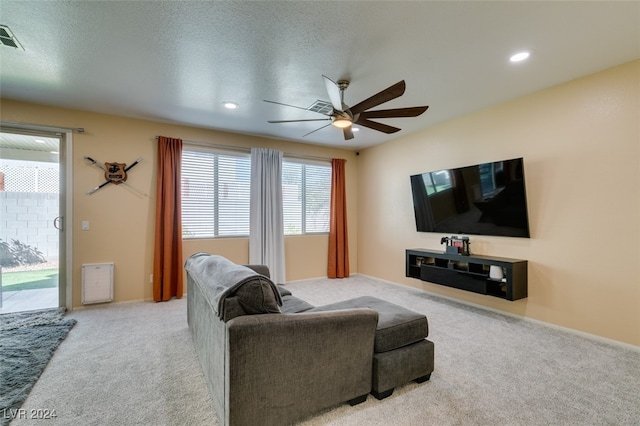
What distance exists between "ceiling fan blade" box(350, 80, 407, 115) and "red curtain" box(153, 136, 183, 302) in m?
3.06

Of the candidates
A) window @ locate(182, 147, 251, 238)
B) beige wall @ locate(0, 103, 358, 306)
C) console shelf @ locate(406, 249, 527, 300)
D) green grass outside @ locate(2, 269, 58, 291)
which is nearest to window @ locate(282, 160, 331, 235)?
window @ locate(182, 147, 251, 238)

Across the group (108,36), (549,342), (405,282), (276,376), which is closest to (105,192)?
(108,36)

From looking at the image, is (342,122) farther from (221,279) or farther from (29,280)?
(29,280)

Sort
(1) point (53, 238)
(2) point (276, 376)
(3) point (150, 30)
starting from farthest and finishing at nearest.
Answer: (1) point (53, 238)
(3) point (150, 30)
(2) point (276, 376)

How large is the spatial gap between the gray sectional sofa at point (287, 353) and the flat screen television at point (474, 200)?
2333 millimetres

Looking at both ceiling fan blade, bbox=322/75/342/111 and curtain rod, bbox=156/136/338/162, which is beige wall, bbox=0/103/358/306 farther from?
ceiling fan blade, bbox=322/75/342/111

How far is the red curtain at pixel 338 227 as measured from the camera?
585cm

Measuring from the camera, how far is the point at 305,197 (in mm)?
5773

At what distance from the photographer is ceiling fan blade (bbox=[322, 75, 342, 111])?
7.82 feet

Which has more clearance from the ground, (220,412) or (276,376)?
(276,376)

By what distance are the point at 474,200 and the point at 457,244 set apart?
0.67 meters

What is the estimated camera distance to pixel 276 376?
1.61m

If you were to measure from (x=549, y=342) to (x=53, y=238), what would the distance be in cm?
613

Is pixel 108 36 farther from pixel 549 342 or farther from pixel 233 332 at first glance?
pixel 549 342
